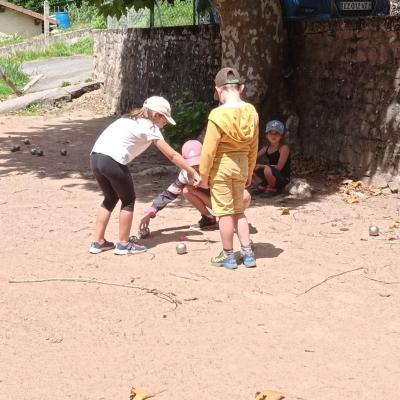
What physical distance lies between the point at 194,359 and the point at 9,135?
10.4 meters

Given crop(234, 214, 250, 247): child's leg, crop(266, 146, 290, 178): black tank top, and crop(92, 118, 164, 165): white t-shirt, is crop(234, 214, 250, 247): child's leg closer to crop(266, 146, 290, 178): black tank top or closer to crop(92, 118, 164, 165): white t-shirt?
crop(92, 118, 164, 165): white t-shirt

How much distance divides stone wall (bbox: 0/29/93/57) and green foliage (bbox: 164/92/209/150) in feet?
70.9

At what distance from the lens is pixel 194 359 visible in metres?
4.27

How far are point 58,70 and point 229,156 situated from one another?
19.4 metres

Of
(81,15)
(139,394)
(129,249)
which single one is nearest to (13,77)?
(129,249)

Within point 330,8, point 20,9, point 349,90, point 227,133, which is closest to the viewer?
point 227,133

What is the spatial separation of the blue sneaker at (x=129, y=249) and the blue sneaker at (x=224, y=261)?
0.67 metres

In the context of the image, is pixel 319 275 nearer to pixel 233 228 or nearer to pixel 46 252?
pixel 233 228

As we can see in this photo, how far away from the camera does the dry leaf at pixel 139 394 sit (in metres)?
3.80

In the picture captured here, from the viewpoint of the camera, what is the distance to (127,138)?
5996 mm

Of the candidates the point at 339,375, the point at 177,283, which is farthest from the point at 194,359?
the point at 177,283

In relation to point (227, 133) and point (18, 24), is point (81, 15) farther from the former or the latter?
point (227, 133)

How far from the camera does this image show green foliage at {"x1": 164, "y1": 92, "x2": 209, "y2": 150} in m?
10.8

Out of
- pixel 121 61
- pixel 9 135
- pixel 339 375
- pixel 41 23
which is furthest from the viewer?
pixel 41 23
